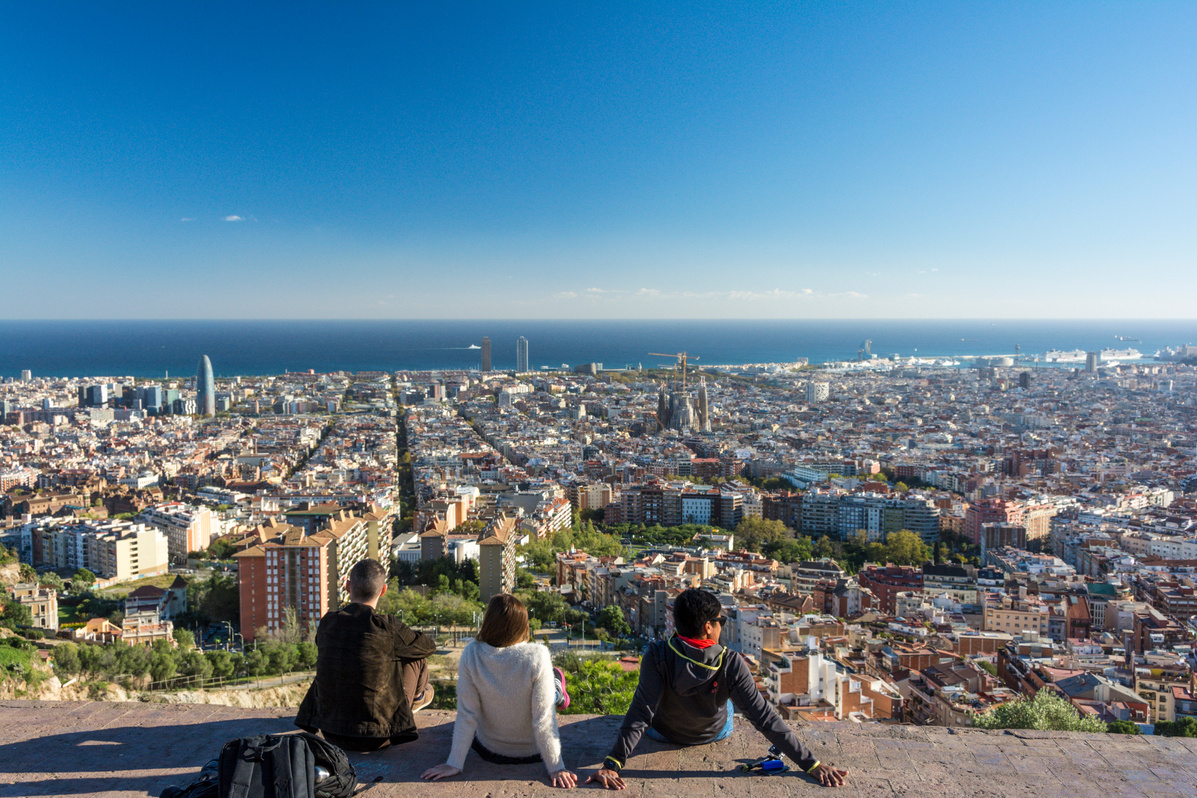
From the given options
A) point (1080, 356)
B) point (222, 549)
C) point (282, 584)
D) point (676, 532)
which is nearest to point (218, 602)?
point (282, 584)

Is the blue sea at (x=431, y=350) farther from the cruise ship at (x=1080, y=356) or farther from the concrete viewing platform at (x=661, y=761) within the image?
the concrete viewing platform at (x=661, y=761)

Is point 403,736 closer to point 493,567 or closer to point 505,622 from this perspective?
point 505,622

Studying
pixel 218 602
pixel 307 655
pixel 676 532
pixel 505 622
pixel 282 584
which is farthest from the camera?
pixel 676 532

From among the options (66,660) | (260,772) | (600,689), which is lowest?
(66,660)

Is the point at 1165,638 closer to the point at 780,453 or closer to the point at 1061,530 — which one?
the point at 1061,530

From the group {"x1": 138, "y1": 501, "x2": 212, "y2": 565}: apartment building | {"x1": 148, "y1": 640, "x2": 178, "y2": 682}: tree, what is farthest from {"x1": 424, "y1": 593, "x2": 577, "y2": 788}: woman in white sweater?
{"x1": 138, "y1": 501, "x2": 212, "y2": 565}: apartment building

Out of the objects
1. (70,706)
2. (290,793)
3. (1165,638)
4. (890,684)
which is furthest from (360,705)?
(1165,638)

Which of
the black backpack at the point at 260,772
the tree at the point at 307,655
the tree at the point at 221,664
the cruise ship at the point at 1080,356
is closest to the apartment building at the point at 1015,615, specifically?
the tree at the point at 307,655

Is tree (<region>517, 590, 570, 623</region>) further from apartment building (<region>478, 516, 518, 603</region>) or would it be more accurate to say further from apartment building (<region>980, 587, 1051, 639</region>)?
apartment building (<region>980, 587, 1051, 639</region>)

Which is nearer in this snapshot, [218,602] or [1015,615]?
[218,602]
